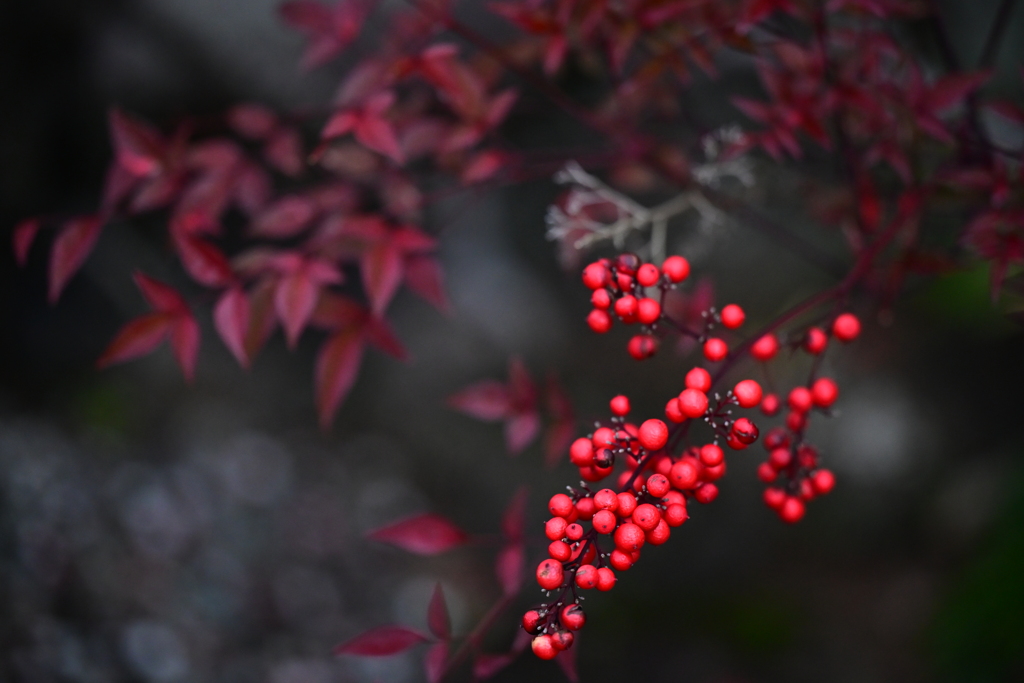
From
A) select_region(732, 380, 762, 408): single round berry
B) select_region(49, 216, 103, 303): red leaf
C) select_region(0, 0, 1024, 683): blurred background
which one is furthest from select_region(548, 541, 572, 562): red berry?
select_region(0, 0, 1024, 683): blurred background

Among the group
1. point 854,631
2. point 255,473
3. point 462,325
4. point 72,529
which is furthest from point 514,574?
point 72,529

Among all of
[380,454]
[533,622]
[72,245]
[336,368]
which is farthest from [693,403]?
[380,454]

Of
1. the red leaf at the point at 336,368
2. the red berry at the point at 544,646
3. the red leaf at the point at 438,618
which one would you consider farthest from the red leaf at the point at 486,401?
the red berry at the point at 544,646

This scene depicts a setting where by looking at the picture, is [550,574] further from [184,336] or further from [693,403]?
[184,336]

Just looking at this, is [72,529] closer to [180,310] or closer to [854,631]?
[180,310]

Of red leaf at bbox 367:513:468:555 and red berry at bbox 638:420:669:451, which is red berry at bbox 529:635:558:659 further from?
red leaf at bbox 367:513:468:555
